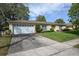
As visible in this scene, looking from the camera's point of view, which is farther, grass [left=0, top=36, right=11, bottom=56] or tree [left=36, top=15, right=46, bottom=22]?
tree [left=36, top=15, right=46, bottom=22]

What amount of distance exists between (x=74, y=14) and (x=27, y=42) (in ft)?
3.97

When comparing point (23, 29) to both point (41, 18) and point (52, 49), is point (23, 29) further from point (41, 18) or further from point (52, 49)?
point (52, 49)

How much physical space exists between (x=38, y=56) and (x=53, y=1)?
1.24 m

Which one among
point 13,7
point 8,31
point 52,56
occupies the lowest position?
point 52,56

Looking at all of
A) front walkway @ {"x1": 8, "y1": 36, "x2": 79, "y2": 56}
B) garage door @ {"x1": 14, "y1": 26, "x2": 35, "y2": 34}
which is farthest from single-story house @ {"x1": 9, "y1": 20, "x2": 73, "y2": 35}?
front walkway @ {"x1": 8, "y1": 36, "x2": 79, "y2": 56}

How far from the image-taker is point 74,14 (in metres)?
5.07

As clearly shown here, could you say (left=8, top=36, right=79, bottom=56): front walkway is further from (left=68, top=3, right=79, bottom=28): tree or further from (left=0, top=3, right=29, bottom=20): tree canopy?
(left=0, top=3, right=29, bottom=20): tree canopy

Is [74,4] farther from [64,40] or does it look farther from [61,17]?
[64,40]

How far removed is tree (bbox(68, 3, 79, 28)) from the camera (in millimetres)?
5004

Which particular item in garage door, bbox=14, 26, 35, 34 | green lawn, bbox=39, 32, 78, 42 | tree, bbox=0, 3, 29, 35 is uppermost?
tree, bbox=0, 3, 29, 35

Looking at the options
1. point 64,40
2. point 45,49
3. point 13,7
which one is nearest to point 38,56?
point 45,49

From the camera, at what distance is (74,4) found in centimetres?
Result: 501

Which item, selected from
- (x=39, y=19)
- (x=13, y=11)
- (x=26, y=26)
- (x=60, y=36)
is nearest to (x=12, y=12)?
(x=13, y=11)

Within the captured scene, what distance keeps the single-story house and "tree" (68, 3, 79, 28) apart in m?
0.31
